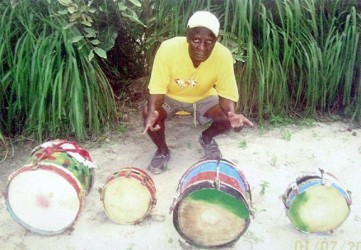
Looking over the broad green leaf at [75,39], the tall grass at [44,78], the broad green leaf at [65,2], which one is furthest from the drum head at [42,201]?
the broad green leaf at [65,2]

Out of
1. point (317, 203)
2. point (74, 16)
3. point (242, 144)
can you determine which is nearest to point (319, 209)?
point (317, 203)

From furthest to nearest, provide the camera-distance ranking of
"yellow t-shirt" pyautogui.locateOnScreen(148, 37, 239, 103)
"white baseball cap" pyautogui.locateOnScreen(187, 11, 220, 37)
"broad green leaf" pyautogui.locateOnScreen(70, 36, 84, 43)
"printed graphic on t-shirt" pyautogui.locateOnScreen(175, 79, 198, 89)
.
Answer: "broad green leaf" pyautogui.locateOnScreen(70, 36, 84, 43)
"printed graphic on t-shirt" pyautogui.locateOnScreen(175, 79, 198, 89)
"yellow t-shirt" pyautogui.locateOnScreen(148, 37, 239, 103)
"white baseball cap" pyautogui.locateOnScreen(187, 11, 220, 37)

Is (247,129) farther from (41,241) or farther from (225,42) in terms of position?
(41,241)

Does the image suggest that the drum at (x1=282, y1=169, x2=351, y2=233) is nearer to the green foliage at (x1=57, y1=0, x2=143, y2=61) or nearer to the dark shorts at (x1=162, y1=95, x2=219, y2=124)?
the dark shorts at (x1=162, y1=95, x2=219, y2=124)

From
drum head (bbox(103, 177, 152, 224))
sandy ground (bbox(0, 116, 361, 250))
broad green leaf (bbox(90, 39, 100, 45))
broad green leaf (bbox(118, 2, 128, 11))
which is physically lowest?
sandy ground (bbox(0, 116, 361, 250))

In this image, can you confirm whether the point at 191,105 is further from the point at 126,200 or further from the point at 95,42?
the point at 126,200

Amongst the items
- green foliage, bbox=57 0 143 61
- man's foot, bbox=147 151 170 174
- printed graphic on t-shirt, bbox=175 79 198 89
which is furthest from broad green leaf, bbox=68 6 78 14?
man's foot, bbox=147 151 170 174

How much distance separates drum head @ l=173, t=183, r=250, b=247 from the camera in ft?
7.74

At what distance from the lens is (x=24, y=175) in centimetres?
248

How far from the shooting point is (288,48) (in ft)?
12.4

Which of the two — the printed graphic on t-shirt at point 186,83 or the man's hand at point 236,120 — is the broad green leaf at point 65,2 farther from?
the man's hand at point 236,120

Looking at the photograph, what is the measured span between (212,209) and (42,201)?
962mm

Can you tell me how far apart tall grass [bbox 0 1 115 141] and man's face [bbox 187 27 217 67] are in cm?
98

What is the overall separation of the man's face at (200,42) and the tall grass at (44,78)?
0.98m
